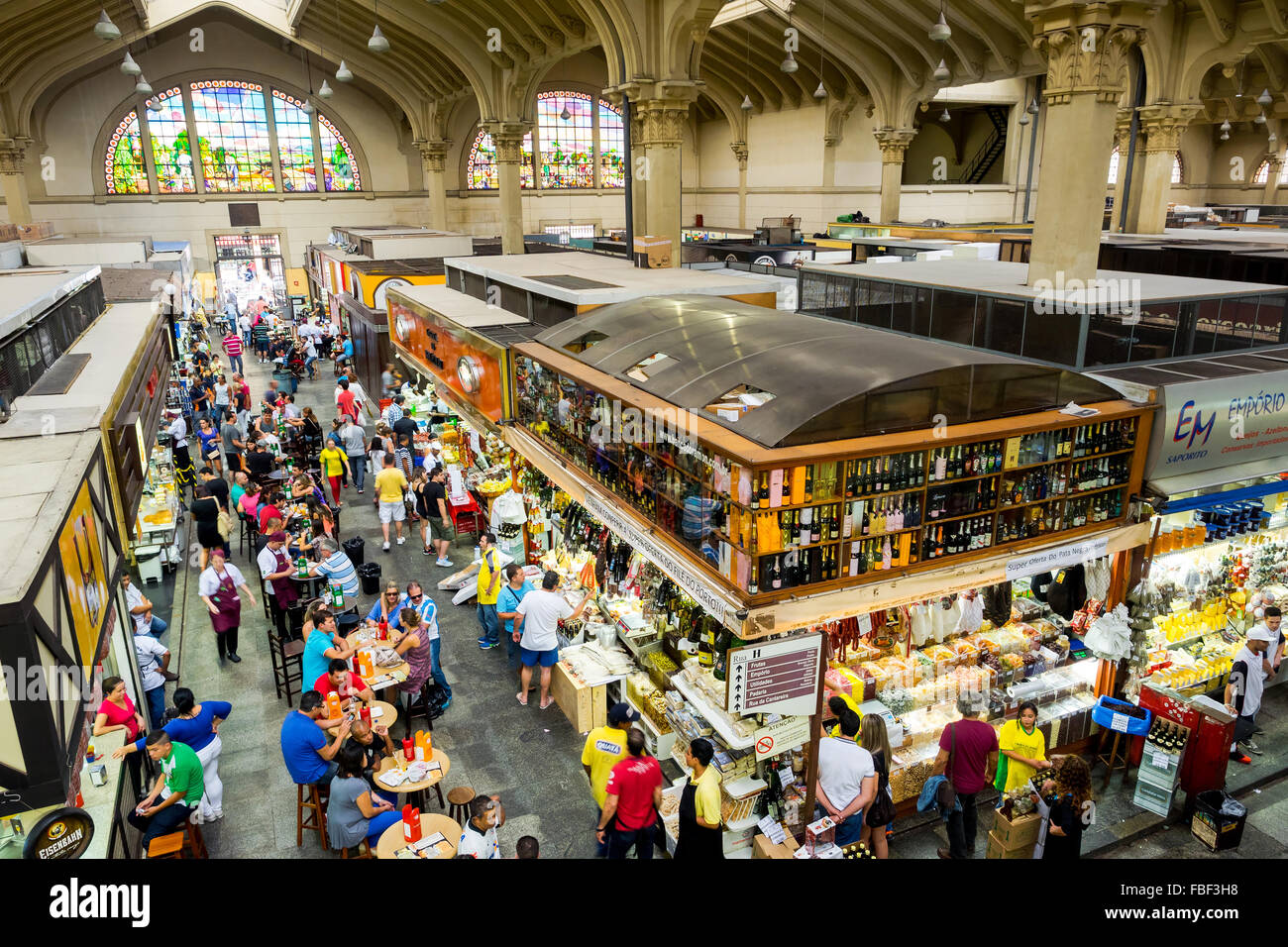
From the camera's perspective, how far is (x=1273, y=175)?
115ft

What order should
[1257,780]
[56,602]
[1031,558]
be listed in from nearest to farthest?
[56,602] < [1031,558] < [1257,780]

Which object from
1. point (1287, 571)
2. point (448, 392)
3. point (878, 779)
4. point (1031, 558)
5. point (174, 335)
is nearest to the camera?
point (878, 779)

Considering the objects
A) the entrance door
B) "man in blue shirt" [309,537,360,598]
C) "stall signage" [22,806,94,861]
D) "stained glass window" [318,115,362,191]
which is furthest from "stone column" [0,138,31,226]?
"stall signage" [22,806,94,861]

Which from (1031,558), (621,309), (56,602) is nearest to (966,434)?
(1031,558)

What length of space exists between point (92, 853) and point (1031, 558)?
6.61 meters

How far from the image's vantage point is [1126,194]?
1825cm

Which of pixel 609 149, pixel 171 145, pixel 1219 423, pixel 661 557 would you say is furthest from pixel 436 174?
pixel 1219 423

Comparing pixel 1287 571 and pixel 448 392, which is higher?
pixel 448 392

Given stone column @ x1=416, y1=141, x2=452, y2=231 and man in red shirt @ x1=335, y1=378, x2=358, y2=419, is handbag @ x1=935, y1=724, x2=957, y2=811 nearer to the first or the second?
man in red shirt @ x1=335, y1=378, x2=358, y2=419

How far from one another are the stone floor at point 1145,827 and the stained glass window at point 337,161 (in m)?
35.6

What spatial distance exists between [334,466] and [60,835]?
9.08m

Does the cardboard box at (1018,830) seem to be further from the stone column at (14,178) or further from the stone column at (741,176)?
the stone column at (14,178)
